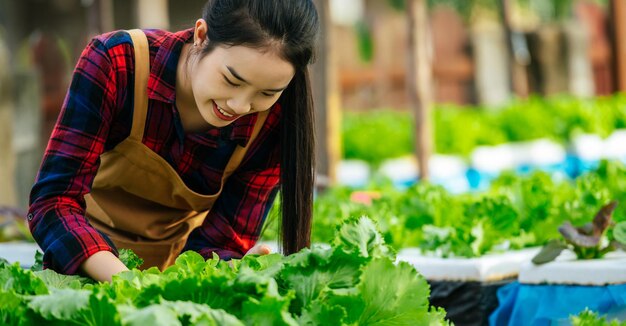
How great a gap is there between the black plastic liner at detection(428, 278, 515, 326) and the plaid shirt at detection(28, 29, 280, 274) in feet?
2.69

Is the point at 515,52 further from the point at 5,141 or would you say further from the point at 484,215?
the point at 484,215

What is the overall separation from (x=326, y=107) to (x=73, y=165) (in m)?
4.79

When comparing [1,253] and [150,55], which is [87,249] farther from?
[1,253]

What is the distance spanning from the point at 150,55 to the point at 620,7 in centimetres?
1220

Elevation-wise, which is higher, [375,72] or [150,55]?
[150,55]

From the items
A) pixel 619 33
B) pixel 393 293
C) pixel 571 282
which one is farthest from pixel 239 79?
pixel 619 33

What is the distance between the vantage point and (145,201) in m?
3.34

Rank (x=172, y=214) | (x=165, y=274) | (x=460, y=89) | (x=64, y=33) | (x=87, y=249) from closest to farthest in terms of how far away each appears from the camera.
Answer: (x=165, y=274), (x=87, y=249), (x=172, y=214), (x=64, y=33), (x=460, y=89)

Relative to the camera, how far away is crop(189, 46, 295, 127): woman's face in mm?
2631

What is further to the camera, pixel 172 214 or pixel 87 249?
pixel 172 214

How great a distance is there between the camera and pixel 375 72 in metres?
20.1

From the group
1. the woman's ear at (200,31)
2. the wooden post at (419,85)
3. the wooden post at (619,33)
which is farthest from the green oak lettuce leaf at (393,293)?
the wooden post at (619,33)

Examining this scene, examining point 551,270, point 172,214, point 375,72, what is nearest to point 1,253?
point 172,214

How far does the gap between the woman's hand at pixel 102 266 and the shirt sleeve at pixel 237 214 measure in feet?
2.28
